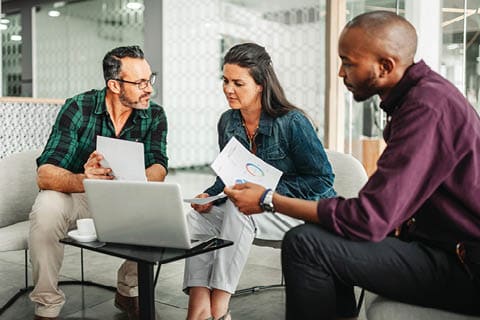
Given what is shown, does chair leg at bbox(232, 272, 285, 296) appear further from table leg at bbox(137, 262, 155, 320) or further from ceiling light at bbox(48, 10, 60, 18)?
ceiling light at bbox(48, 10, 60, 18)

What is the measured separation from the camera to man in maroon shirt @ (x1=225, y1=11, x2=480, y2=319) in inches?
51.6

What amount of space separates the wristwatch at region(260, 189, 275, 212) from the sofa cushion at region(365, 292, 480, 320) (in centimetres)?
37

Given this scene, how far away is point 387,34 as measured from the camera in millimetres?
1390

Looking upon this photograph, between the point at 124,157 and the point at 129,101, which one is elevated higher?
the point at 129,101

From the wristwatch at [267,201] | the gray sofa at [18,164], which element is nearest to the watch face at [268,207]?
the wristwatch at [267,201]

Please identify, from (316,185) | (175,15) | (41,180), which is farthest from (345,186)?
(175,15)

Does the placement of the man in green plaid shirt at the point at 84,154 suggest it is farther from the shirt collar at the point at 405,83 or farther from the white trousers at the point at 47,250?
the shirt collar at the point at 405,83

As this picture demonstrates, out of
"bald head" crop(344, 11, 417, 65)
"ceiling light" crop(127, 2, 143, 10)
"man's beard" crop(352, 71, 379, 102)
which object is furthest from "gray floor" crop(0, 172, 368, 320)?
"ceiling light" crop(127, 2, 143, 10)

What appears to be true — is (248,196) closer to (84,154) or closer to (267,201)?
(267,201)

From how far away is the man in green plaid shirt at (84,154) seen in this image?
2148 millimetres

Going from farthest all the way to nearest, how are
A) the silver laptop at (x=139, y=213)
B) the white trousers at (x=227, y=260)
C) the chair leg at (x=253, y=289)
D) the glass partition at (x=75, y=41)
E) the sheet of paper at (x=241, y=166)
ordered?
the glass partition at (x=75, y=41)
the chair leg at (x=253, y=289)
the white trousers at (x=227, y=260)
the sheet of paper at (x=241, y=166)
the silver laptop at (x=139, y=213)

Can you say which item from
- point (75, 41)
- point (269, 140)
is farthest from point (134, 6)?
point (269, 140)

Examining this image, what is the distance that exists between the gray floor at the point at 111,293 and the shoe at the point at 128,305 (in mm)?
30

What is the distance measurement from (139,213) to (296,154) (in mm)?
849
